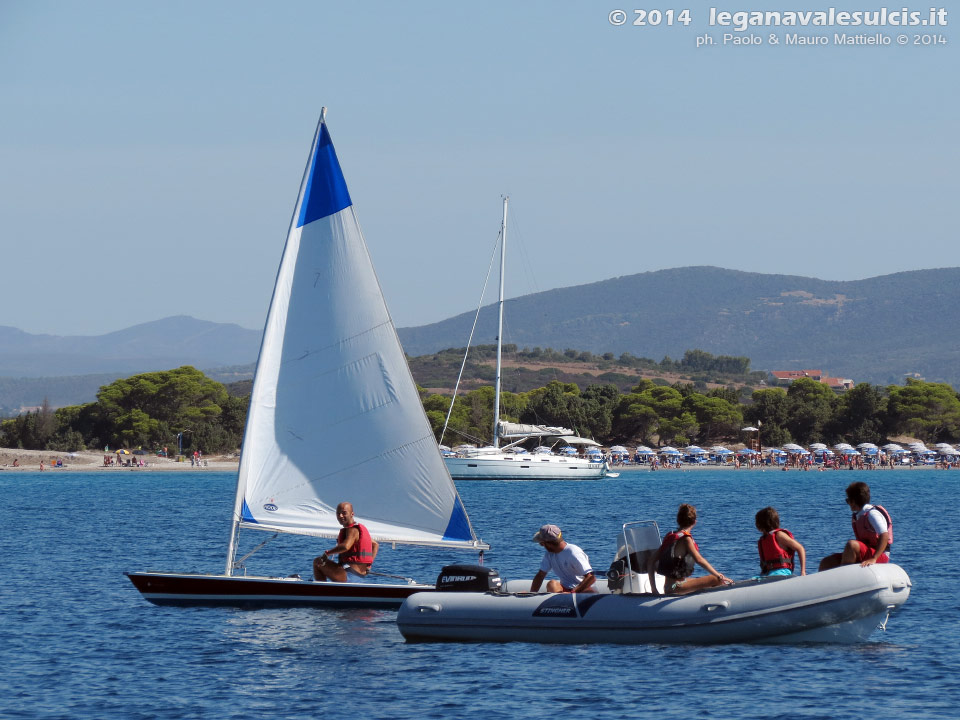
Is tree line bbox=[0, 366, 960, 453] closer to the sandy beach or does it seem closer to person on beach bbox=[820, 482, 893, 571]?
the sandy beach

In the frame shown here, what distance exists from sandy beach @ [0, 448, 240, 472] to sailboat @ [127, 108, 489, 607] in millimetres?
102068

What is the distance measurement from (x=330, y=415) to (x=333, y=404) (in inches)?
7.7

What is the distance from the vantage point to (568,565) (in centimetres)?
1959

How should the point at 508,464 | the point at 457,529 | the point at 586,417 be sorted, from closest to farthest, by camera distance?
the point at 457,529
the point at 508,464
the point at 586,417

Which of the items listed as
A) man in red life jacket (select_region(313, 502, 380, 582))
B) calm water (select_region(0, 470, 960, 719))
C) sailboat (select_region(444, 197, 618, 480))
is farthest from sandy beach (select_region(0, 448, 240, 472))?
man in red life jacket (select_region(313, 502, 380, 582))

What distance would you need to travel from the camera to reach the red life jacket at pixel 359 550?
73.4 ft

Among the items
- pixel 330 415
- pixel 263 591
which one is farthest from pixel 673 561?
pixel 263 591

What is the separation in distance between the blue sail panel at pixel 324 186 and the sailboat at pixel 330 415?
2cm

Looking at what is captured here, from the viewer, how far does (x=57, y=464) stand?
128m

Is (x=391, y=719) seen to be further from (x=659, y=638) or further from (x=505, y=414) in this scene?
(x=505, y=414)

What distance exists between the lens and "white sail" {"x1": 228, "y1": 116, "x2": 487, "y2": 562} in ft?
75.7

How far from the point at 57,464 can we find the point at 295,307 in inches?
4411

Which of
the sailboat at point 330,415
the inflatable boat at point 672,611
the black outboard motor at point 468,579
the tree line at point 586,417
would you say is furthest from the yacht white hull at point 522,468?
the inflatable boat at point 672,611

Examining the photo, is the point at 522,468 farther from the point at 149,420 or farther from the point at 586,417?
the point at 149,420
